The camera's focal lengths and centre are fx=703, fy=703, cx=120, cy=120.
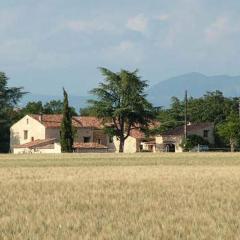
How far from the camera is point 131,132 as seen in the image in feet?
358

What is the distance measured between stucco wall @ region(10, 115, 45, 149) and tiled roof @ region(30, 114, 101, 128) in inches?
43.4

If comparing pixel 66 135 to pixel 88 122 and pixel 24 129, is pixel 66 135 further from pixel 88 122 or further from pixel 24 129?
pixel 88 122

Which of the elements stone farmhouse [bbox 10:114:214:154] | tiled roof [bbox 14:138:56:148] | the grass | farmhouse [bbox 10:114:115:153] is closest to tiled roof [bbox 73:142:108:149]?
stone farmhouse [bbox 10:114:214:154]

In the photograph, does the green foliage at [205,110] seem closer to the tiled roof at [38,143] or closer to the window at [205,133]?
the window at [205,133]

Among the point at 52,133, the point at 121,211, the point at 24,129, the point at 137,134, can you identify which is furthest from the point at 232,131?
the point at 121,211

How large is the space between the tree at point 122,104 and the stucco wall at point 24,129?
38.7ft

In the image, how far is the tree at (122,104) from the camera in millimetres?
97875

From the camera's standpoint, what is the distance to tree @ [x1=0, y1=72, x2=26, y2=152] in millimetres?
106706

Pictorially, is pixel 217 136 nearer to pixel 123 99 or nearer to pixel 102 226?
pixel 123 99

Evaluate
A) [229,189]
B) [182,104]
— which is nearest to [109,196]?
[229,189]

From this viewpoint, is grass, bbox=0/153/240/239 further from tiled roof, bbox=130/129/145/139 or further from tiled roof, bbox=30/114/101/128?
tiled roof, bbox=130/129/145/139

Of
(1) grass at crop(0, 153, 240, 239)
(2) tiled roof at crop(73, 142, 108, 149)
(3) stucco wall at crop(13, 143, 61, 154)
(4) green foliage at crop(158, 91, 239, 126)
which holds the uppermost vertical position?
(4) green foliage at crop(158, 91, 239, 126)

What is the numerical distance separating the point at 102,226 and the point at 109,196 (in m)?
6.45

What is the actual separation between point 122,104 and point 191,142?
436 inches
